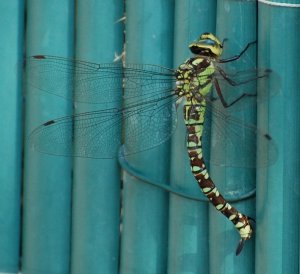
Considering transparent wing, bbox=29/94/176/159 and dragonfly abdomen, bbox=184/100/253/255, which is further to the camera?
transparent wing, bbox=29/94/176/159

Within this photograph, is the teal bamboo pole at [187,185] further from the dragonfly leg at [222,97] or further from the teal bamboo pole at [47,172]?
the teal bamboo pole at [47,172]

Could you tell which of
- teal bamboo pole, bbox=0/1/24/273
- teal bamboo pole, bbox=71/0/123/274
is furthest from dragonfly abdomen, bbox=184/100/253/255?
teal bamboo pole, bbox=0/1/24/273

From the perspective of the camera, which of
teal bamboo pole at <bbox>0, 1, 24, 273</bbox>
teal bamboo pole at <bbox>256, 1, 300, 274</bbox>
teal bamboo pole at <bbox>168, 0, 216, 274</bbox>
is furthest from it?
teal bamboo pole at <bbox>0, 1, 24, 273</bbox>

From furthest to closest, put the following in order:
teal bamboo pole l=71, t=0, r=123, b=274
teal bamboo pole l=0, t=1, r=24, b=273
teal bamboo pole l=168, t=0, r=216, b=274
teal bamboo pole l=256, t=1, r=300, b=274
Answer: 1. teal bamboo pole l=0, t=1, r=24, b=273
2. teal bamboo pole l=71, t=0, r=123, b=274
3. teal bamboo pole l=168, t=0, r=216, b=274
4. teal bamboo pole l=256, t=1, r=300, b=274

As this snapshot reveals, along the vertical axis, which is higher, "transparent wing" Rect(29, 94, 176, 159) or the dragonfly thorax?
the dragonfly thorax

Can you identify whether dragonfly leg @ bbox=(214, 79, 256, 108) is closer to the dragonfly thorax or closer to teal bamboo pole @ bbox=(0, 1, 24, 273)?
the dragonfly thorax

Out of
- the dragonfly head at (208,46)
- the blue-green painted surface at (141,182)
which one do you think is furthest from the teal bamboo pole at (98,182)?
the dragonfly head at (208,46)

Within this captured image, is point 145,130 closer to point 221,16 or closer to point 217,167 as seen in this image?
point 217,167
